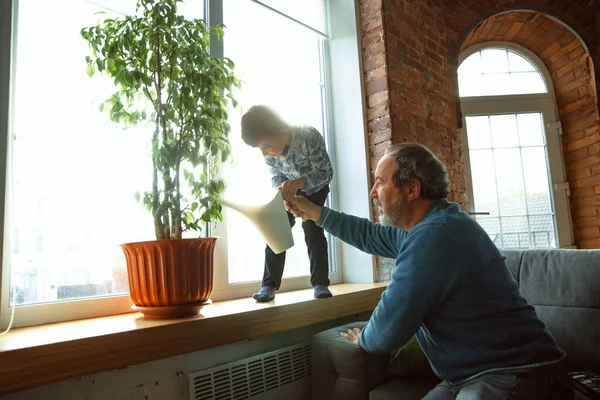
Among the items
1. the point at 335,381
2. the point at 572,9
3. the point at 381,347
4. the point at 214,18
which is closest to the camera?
the point at 381,347

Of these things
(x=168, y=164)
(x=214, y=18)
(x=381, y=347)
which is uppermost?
(x=214, y=18)

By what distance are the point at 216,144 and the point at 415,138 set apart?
1.64m

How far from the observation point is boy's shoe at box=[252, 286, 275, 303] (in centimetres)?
197

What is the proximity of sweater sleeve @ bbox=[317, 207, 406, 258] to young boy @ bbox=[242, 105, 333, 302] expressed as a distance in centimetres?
19

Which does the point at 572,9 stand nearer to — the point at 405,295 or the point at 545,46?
the point at 545,46

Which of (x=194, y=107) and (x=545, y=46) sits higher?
(x=545, y=46)

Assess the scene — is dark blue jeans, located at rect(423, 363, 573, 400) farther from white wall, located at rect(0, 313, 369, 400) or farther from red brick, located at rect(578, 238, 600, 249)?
red brick, located at rect(578, 238, 600, 249)

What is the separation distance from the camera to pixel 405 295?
1194mm

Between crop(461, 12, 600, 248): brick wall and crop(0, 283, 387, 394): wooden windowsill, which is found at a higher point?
crop(461, 12, 600, 248): brick wall

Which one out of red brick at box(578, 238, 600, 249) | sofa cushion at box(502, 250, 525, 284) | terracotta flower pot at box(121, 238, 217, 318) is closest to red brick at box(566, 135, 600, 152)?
red brick at box(578, 238, 600, 249)

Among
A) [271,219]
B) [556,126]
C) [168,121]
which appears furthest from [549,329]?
[556,126]

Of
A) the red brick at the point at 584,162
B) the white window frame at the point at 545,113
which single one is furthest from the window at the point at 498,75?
the red brick at the point at 584,162

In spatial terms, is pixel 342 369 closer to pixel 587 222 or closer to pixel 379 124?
pixel 379 124

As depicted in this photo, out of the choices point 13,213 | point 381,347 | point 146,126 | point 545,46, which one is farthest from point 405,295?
point 545,46
